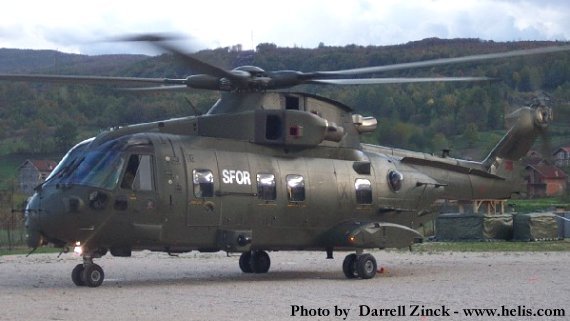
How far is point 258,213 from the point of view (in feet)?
63.2

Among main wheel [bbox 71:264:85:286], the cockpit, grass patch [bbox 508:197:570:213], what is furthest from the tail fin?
grass patch [bbox 508:197:570:213]

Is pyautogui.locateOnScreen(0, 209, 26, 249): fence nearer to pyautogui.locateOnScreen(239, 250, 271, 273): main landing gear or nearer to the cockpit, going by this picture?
pyautogui.locateOnScreen(239, 250, 271, 273): main landing gear

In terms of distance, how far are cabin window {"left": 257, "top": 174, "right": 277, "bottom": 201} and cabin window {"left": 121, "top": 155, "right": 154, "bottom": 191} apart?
8.08 feet

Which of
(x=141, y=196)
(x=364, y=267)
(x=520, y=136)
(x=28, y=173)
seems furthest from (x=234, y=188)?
(x=28, y=173)

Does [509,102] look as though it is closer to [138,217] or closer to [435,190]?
[435,190]

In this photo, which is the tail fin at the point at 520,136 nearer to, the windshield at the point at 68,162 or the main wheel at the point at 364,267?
the main wheel at the point at 364,267

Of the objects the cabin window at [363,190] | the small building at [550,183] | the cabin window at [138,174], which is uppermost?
the cabin window at [138,174]

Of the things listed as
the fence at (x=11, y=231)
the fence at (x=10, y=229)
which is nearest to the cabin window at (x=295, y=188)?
the fence at (x=10, y=229)

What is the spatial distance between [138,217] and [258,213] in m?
2.67

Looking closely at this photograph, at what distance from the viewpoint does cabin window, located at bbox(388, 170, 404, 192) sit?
850 inches

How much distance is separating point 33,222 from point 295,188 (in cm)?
540

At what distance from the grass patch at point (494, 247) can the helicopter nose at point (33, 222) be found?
15.6 m

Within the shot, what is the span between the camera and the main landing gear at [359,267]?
20094mm

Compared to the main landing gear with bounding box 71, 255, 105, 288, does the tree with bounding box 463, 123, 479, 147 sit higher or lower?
higher
